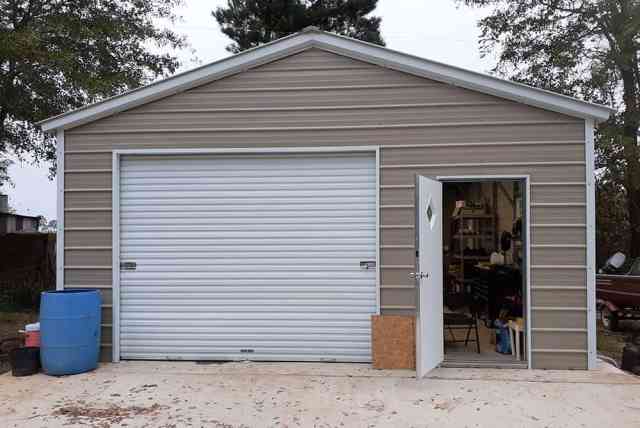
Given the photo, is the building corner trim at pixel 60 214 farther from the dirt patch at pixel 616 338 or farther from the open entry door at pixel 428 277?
the dirt patch at pixel 616 338

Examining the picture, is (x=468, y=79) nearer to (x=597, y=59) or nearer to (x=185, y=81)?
(x=185, y=81)

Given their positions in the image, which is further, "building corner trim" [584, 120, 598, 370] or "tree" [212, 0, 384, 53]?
"tree" [212, 0, 384, 53]

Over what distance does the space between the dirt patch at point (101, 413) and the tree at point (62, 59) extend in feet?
20.0

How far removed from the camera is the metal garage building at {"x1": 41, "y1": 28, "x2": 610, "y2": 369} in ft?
18.4

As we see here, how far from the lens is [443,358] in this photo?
5.70m

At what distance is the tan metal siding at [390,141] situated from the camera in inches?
219

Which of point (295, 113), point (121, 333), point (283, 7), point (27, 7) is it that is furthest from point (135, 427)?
point (283, 7)

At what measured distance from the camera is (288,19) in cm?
1705

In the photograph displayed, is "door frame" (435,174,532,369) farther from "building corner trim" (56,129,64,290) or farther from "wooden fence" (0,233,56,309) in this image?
"wooden fence" (0,233,56,309)

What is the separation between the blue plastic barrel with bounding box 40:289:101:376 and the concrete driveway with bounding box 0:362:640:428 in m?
0.16

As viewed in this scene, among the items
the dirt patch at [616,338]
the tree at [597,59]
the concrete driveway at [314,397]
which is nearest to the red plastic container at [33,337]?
the concrete driveway at [314,397]

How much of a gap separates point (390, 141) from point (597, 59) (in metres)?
7.34

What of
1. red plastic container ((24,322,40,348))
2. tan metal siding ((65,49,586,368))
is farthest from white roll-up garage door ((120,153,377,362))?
red plastic container ((24,322,40,348))

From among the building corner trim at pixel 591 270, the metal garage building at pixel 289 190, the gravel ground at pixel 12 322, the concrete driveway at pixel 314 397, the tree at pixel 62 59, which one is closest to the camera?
the concrete driveway at pixel 314 397
